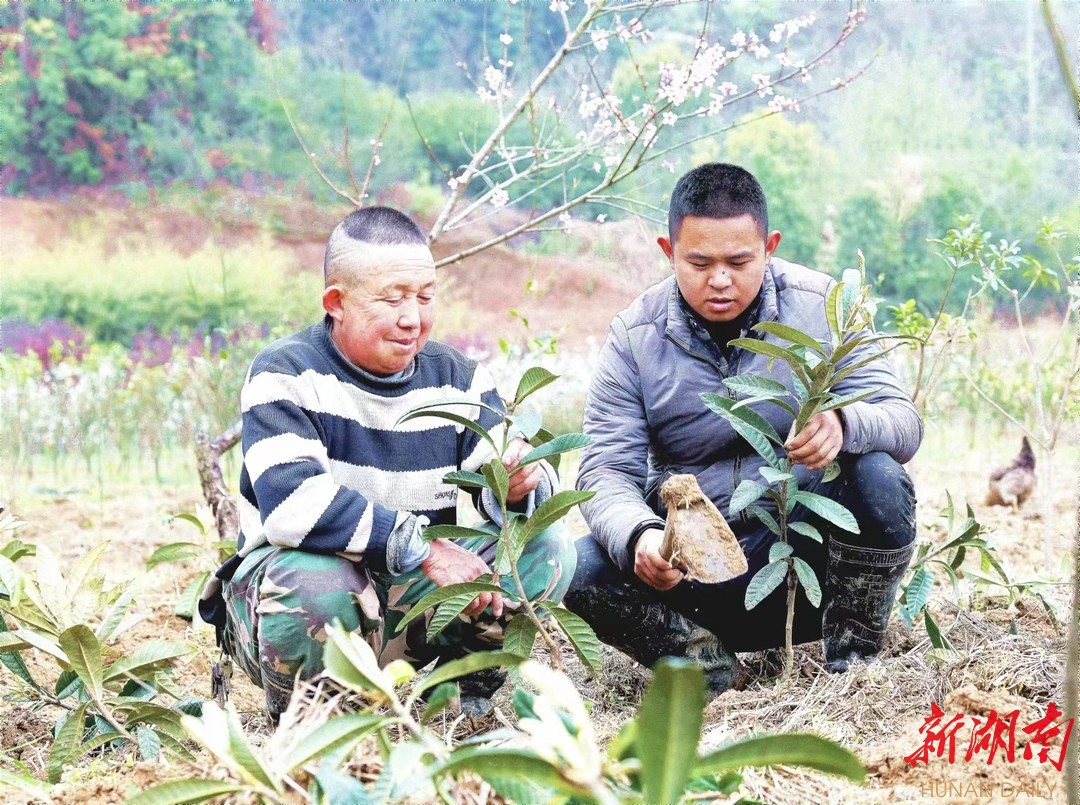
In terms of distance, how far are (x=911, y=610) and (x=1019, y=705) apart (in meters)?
0.41

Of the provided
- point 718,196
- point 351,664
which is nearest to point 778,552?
point 718,196

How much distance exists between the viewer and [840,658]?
225 cm

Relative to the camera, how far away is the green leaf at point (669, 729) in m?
0.87

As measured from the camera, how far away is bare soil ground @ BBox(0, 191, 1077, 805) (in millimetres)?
1538

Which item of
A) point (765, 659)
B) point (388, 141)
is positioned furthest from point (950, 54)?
point (765, 659)

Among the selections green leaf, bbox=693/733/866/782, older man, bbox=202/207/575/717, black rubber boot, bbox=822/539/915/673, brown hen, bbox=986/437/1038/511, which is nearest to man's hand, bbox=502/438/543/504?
older man, bbox=202/207/575/717

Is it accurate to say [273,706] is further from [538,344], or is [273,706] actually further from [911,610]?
[538,344]

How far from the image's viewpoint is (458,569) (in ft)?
6.15

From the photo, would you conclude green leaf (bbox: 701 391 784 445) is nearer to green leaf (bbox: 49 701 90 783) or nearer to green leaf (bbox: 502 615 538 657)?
green leaf (bbox: 502 615 538 657)

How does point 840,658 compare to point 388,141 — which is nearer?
point 840,658

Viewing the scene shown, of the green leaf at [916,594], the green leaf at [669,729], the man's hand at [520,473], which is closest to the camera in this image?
the green leaf at [669,729]

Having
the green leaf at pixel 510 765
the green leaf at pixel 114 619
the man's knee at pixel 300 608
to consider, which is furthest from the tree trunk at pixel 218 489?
the green leaf at pixel 510 765

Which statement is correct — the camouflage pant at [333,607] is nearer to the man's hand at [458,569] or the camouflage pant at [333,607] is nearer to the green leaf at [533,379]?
the man's hand at [458,569]

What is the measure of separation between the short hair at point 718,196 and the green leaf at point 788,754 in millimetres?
1392
